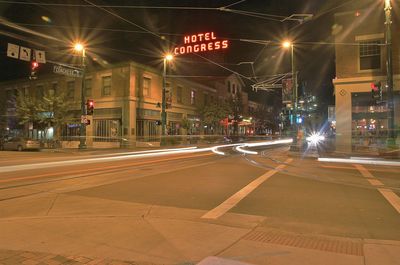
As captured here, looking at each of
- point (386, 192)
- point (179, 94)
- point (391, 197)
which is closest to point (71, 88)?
point (179, 94)

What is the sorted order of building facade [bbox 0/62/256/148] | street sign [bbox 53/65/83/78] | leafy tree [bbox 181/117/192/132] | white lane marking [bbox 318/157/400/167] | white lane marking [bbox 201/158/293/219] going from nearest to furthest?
white lane marking [bbox 201/158/293/219] < white lane marking [bbox 318/157/400/167] < street sign [bbox 53/65/83/78] < building facade [bbox 0/62/256/148] < leafy tree [bbox 181/117/192/132]

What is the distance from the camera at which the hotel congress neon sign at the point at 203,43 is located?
22234 mm

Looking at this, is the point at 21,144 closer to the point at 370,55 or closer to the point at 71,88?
the point at 71,88

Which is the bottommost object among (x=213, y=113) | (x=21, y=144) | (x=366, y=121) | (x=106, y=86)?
(x=21, y=144)

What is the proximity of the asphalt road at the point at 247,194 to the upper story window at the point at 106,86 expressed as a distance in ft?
86.6

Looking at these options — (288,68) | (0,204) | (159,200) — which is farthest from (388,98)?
(288,68)

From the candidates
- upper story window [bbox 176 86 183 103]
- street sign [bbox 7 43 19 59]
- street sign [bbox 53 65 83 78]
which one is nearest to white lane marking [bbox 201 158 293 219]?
street sign [bbox 7 43 19 59]

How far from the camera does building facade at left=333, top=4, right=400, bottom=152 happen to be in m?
23.4

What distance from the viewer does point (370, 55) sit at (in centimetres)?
2397

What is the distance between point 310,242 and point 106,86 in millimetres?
38200

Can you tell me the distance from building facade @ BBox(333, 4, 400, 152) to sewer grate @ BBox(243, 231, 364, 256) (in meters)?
19.0

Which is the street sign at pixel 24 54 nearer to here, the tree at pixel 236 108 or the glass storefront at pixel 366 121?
the glass storefront at pixel 366 121

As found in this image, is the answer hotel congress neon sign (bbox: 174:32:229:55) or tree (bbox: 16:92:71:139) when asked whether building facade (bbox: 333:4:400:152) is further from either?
tree (bbox: 16:92:71:139)

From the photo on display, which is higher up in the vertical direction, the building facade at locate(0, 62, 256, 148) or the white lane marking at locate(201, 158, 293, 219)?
the building facade at locate(0, 62, 256, 148)
